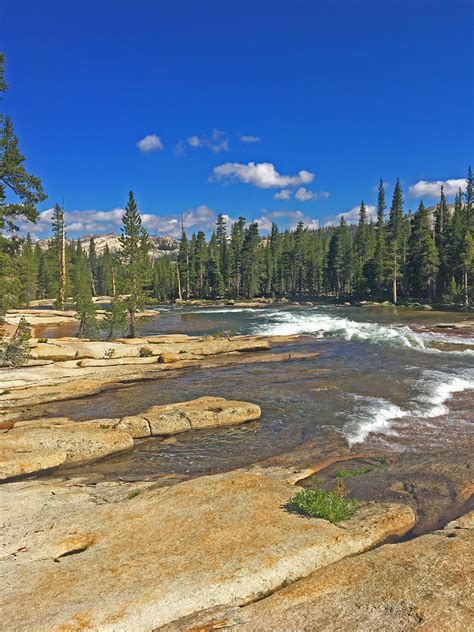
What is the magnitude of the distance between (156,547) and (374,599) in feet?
11.9

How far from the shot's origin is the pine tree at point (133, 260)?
124ft

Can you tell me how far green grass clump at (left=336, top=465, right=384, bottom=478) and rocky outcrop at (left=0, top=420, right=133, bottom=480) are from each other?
22.5 feet

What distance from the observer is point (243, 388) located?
2147 centimetres

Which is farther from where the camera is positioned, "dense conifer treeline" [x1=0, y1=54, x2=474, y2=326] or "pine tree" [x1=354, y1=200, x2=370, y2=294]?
"pine tree" [x1=354, y1=200, x2=370, y2=294]

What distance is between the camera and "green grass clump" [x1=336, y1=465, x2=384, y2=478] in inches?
Result: 440

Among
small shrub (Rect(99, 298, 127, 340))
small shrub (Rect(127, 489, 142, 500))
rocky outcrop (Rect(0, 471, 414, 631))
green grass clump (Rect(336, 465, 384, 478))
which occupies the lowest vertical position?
green grass clump (Rect(336, 465, 384, 478))

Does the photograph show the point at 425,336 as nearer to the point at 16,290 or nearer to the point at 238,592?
the point at 16,290

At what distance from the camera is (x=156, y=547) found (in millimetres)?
7105

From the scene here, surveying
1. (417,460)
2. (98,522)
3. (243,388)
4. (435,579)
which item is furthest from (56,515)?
(243,388)

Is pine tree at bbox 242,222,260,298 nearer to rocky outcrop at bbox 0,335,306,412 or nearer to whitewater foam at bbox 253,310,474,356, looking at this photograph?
whitewater foam at bbox 253,310,474,356

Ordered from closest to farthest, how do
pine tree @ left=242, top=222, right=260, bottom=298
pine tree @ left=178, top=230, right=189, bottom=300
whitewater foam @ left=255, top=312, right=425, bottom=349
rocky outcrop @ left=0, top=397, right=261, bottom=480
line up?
rocky outcrop @ left=0, top=397, right=261, bottom=480 < whitewater foam @ left=255, top=312, right=425, bottom=349 < pine tree @ left=242, top=222, right=260, bottom=298 < pine tree @ left=178, top=230, right=189, bottom=300

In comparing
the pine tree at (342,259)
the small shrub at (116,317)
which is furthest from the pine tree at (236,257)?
the small shrub at (116,317)

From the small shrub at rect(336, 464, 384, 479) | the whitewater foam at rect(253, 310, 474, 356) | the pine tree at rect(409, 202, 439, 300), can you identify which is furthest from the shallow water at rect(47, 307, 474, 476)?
the pine tree at rect(409, 202, 439, 300)

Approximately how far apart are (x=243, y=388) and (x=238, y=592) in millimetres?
15509
